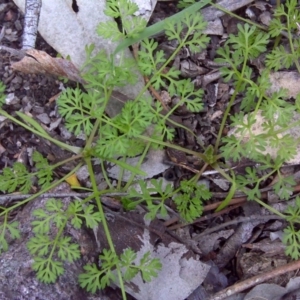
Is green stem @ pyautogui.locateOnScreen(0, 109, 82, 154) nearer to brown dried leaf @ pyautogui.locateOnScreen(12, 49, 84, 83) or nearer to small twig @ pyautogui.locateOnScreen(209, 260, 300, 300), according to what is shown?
brown dried leaf @ pyautogui.locateOnScreen(12, 49, 84, 83)

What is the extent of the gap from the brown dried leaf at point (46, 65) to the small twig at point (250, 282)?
1320mm

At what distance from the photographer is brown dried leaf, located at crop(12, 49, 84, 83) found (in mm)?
2748

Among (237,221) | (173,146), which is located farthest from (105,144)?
(237,221)

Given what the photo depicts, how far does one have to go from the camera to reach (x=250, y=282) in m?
2.71

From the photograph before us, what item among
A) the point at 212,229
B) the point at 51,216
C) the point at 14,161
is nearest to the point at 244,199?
the point at 212,229

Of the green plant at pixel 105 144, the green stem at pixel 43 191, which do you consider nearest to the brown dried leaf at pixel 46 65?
the green plant at pixel 105 144

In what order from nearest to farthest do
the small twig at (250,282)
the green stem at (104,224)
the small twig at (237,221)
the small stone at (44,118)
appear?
1. the green stem at (104,224)
2. the small twig at (250,282)
3. the small twig at (237,221)
4. the small stone at (44,118)

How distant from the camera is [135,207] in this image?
282 centimetres

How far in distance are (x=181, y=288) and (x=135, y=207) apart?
48 cm

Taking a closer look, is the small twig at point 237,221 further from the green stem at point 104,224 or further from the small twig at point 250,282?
the green stem at point 104,224

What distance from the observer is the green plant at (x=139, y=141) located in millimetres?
2605

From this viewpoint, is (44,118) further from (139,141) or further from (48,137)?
(139,141)

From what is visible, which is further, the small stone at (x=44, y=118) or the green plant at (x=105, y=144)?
the small stone at (x=44, y=118)

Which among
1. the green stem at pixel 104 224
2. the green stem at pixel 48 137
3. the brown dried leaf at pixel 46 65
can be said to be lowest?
the green stem at pixel 104 224
